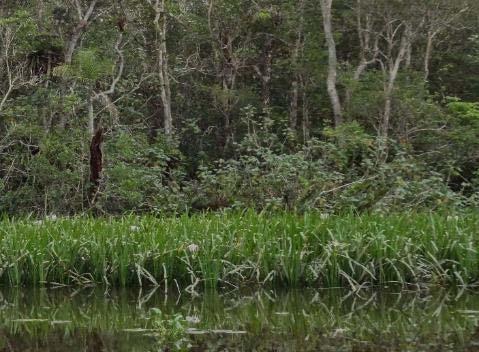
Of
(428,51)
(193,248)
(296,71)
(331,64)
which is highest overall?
(428,51)

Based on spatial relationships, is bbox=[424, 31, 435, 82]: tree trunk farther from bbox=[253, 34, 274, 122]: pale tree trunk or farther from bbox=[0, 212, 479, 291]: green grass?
bbox=[0, 212, 479, 291]: green grass

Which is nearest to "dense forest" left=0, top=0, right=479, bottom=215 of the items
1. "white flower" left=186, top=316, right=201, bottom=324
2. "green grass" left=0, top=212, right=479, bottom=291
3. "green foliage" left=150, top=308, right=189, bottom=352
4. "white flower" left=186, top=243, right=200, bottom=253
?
"green grass" left=0, top=212, right=479, bottom=291

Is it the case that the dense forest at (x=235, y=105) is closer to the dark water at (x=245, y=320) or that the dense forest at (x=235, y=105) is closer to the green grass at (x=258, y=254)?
the green grass at (x=258, y=254)

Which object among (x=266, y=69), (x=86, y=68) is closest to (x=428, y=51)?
(x=266, y=69)

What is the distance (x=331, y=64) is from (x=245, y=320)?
11.7 m

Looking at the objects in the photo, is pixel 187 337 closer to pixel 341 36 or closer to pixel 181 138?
pixel 181 138

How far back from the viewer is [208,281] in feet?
20.5

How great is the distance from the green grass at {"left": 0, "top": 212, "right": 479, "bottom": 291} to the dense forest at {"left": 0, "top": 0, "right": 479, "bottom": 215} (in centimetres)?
170

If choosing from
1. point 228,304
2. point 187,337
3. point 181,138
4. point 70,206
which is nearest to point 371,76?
point 181,138

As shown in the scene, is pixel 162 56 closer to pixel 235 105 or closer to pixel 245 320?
pixel 235 105

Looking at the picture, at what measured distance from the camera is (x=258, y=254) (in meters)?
6.28

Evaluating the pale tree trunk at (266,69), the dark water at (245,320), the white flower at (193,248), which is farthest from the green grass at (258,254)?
the pale tree trunk at (266,69)

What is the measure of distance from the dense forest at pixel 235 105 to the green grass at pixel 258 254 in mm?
1703

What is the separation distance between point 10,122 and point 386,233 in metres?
8.78
